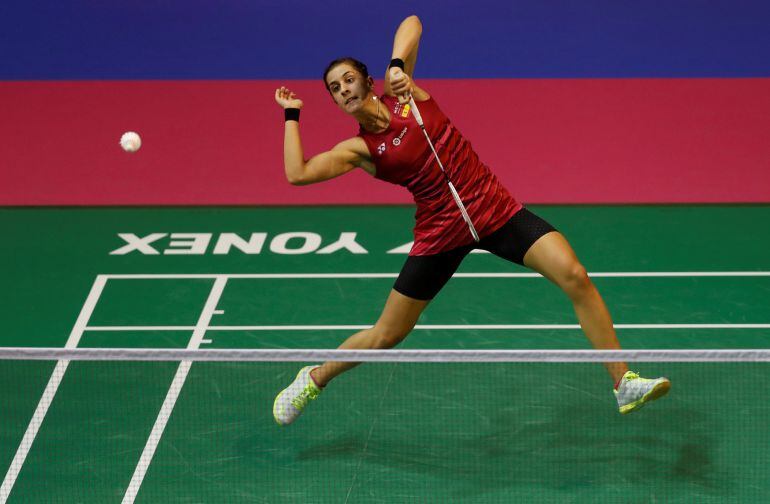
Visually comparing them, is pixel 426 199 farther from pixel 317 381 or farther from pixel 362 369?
pixel 362 369

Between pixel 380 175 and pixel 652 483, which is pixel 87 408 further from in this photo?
pixel 652 483

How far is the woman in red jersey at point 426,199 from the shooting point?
596 cm

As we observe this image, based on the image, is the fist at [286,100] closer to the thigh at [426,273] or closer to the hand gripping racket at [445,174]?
the hand gripping racket at [445,174]

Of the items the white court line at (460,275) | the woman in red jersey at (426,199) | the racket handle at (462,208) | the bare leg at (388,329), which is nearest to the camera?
the woman in red jersey at (426,199)

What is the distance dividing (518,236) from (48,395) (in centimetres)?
275

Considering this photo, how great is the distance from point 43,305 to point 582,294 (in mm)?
3924

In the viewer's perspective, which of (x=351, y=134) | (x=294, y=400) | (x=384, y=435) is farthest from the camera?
(x=351, y=134)

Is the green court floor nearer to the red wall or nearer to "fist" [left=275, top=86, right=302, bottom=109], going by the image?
the red wall

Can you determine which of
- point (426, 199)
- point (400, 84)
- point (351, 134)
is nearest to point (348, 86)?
point (400, 84)

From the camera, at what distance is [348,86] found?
19.4ft

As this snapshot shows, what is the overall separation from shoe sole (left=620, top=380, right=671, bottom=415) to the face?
188 cm

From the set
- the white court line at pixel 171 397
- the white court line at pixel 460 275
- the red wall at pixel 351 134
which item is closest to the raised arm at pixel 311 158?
the white court line at pixel 171 397

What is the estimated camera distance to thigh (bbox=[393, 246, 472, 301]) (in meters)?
6.25

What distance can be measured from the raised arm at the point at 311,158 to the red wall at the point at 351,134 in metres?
3.78
